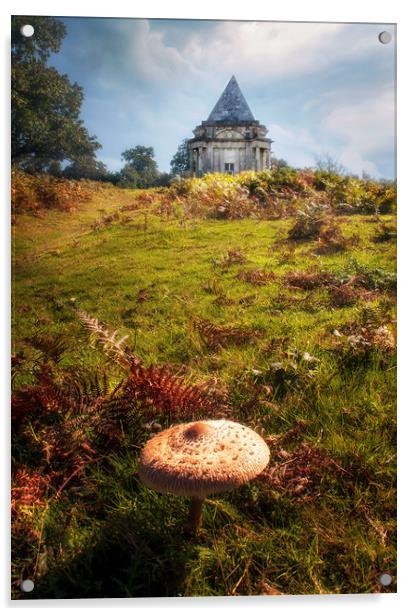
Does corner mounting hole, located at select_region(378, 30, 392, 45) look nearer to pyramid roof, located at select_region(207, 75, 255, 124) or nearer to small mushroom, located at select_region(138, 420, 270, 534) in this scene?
pyramid roof, located at select_region(207, 75, 255, 124)

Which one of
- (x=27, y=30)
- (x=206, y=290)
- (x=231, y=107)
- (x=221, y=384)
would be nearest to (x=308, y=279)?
(x=206, y=290)

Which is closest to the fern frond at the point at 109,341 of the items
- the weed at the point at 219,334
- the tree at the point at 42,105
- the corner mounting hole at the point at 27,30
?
the weed at the point at 219,334

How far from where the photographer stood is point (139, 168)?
3.21m

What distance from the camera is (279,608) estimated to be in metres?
2.76

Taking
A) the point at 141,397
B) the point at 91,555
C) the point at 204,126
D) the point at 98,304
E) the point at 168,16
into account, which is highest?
the point at 168,16

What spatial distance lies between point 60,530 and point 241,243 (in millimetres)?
1994

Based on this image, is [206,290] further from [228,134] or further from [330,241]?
[228,134]

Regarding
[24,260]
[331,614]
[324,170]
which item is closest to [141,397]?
[24,260]

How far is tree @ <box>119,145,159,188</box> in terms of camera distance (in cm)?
315

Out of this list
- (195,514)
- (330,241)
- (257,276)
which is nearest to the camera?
(195,514)

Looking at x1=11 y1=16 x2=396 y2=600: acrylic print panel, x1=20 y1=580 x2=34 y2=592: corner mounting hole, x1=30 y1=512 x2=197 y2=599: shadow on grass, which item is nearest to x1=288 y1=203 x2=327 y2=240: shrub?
x1=11 y1=16 x2=396 y2=600: acrylic print panel

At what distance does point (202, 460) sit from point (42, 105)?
234 cm

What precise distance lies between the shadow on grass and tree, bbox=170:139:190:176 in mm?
2082

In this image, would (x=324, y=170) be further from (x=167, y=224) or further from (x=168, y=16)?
(x=168, y=16)
